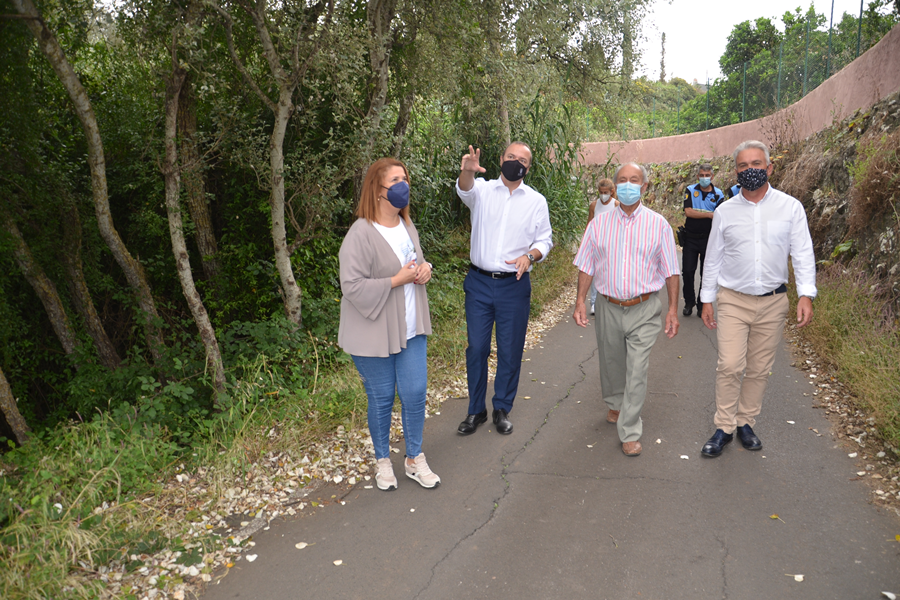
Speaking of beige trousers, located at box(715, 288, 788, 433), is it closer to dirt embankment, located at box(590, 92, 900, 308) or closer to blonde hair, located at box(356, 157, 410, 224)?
blonde hair, located at box(356, 157, 410, 224)

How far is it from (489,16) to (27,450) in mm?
6090

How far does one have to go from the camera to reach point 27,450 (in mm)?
4547

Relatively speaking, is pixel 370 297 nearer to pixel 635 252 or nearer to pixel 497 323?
pixel 497 323

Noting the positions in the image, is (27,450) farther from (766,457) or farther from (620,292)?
(766,457)

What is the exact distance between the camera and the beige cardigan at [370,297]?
350 cm

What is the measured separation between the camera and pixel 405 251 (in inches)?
147

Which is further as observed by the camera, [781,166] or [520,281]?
[781,166]

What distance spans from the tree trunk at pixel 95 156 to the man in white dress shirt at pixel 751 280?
A: 16.1 ft

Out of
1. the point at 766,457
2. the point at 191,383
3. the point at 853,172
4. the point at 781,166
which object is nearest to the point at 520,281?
the point at 766,457

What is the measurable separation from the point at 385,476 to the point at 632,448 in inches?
67.7

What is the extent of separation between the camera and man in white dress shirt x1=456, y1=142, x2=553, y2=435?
4484mm

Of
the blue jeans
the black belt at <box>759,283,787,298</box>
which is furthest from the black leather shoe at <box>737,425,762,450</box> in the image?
the blue jeans

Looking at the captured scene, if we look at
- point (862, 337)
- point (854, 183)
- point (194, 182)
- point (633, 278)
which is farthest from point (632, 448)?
point (854, 183)

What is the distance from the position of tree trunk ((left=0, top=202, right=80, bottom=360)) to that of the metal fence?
36.3 ft
